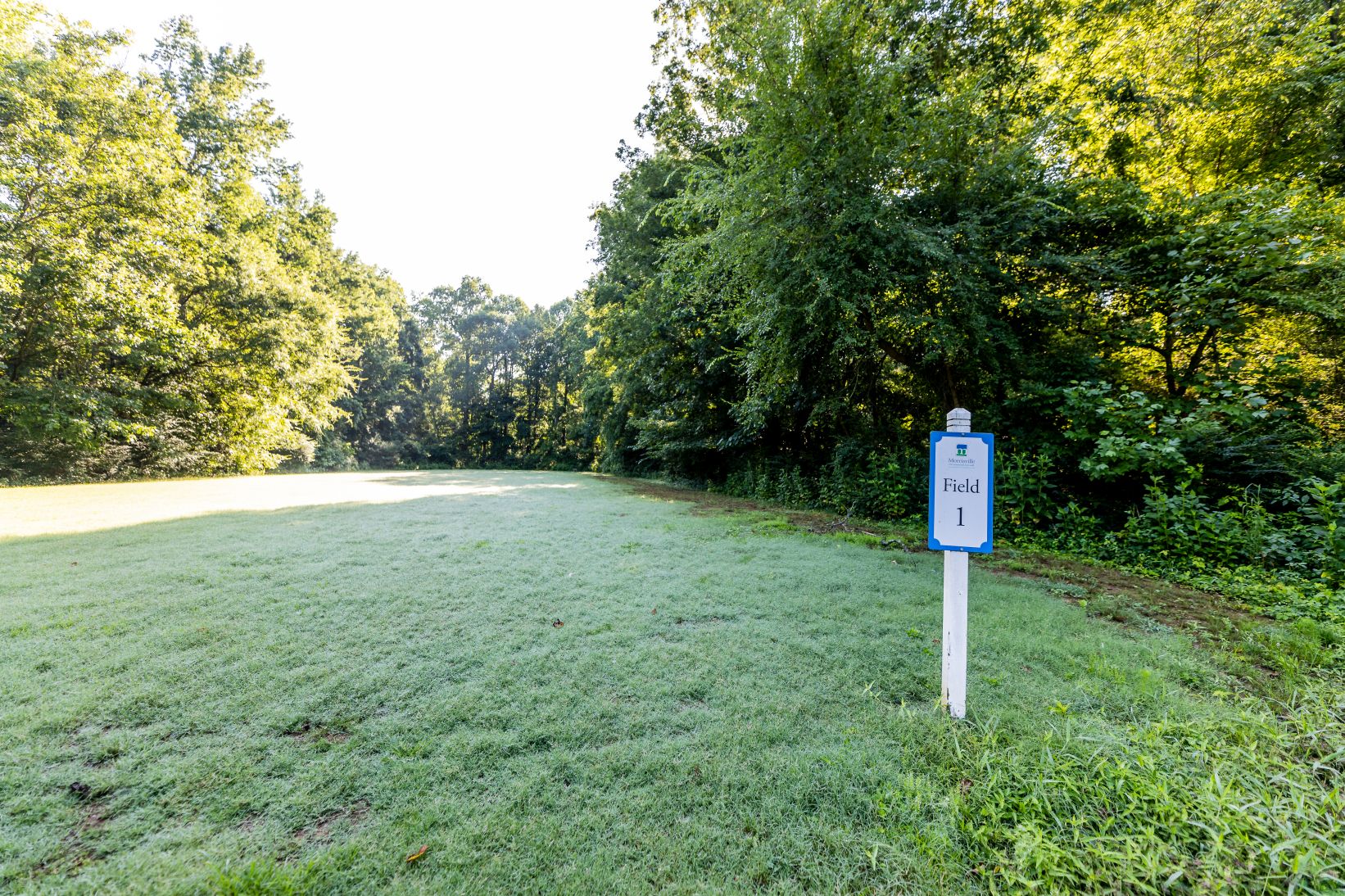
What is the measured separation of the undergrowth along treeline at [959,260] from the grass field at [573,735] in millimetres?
2861

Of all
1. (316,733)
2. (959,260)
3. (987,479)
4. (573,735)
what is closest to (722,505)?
(959,260)

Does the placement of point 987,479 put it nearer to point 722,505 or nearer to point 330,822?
point 330,822

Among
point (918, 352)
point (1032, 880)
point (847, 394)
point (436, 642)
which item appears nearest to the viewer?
point (1032, 880)

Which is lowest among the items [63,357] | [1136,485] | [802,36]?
[1136,485]

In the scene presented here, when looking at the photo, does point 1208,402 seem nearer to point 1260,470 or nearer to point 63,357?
point 1260,470

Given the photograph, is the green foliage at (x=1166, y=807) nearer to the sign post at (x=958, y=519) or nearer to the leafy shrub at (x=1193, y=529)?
the sign post at (x=958, y=519)

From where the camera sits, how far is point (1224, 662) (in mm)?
2639

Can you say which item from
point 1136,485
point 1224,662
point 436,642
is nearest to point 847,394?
point 1136,485

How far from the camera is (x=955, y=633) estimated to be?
217cm

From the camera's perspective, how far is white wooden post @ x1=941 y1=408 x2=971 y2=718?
7.10 ft

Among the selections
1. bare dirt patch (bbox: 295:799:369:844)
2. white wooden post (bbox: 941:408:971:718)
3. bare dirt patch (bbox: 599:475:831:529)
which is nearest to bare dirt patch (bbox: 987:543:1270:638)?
white wooden post (bbox: 941:408:971:718)

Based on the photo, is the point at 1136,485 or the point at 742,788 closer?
the point at 742,788

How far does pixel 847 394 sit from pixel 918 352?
4.73ft

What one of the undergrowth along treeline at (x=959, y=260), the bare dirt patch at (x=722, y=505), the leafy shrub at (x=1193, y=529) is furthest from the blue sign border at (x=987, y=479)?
the bare dirt patch at (x=722, y=505)
